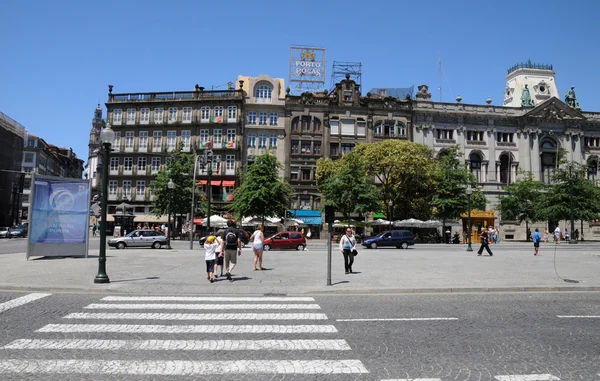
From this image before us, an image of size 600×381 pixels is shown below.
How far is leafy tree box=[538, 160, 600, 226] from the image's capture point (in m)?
48.9

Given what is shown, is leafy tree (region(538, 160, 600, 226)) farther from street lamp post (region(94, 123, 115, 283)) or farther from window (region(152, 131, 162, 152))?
street lamp post (region(94, 123, 115, 283))

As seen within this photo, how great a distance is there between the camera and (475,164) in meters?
58.8

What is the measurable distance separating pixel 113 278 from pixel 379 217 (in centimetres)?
4289

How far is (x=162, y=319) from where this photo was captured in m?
8.70

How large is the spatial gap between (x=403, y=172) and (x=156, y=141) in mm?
31297

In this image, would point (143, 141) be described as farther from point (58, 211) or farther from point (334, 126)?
point (58, 211)

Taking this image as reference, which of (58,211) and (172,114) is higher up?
(172,114)

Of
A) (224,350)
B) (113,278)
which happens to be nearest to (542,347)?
(224,350)

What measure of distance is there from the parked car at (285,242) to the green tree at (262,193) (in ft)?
30.3

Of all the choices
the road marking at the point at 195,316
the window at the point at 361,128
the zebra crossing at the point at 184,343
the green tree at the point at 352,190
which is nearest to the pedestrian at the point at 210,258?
the zebra crossing at the point at 184,343

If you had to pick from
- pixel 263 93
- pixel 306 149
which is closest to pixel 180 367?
pixel 306 149

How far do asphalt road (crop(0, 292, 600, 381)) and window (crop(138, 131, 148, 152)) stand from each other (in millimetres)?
48110

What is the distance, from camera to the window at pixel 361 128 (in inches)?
2247

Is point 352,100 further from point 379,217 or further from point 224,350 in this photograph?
point 224,350
